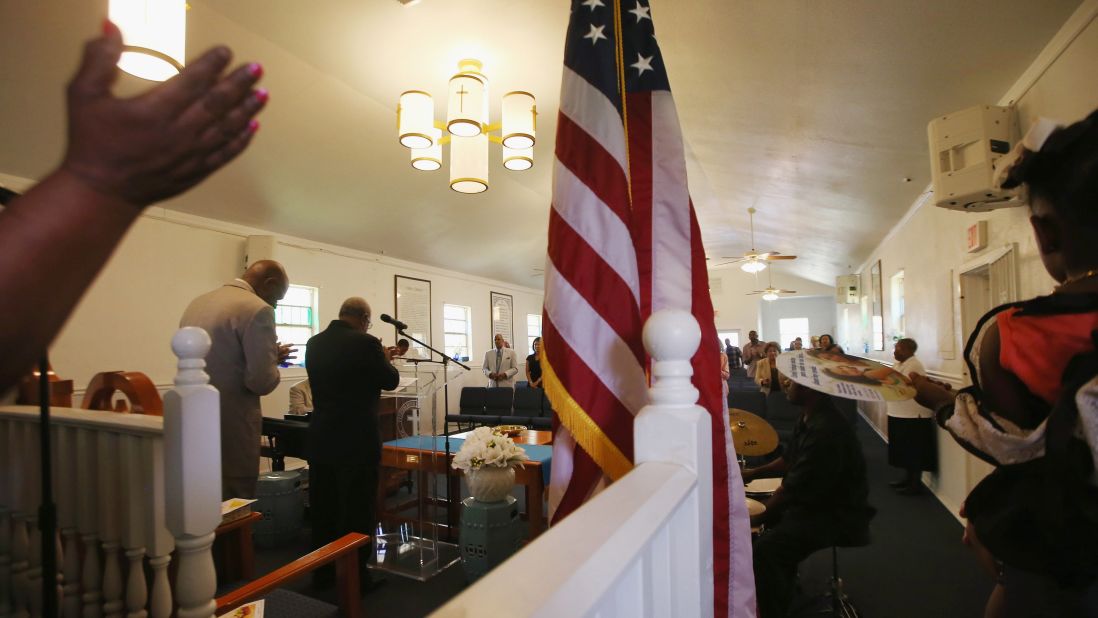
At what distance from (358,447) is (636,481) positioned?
241 centimetres

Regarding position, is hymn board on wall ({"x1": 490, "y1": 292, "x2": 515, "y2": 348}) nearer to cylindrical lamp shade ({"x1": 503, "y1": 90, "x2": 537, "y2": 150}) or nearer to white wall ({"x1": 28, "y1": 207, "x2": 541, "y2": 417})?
white wall ({"x1": 28, "y1": 207, "x2": 541, "y2": 417})

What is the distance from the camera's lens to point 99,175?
41cm

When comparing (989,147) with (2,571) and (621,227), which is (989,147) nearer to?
(621,227)

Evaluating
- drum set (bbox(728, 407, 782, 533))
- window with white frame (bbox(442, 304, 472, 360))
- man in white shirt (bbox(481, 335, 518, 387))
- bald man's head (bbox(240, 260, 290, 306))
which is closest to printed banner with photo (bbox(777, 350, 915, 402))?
drum set (bbox(728, 407, 782, 533))

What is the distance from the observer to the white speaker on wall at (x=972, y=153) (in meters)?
2.48

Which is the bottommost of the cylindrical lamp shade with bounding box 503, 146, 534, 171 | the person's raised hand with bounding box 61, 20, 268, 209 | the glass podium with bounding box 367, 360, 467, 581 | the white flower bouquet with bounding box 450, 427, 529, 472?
the glass podium with bounding box 367, 360, 467, 581

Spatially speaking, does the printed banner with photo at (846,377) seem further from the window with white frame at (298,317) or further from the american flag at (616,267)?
the window with white frame at (298,317)

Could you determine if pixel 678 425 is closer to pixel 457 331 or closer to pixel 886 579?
pixel 886 579

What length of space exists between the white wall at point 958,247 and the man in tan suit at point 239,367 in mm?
3378

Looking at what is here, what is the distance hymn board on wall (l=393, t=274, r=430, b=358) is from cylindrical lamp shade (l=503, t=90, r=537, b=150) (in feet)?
15.1

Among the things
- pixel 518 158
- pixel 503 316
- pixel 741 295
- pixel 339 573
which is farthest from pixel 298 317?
pixel 741 295

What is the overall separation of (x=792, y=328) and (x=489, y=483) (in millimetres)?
13482

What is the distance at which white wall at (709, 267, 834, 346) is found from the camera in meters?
13.2

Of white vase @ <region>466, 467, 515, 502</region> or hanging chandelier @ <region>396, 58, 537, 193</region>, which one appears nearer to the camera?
white vase @ <region>466, 467, 515, 502</region>
